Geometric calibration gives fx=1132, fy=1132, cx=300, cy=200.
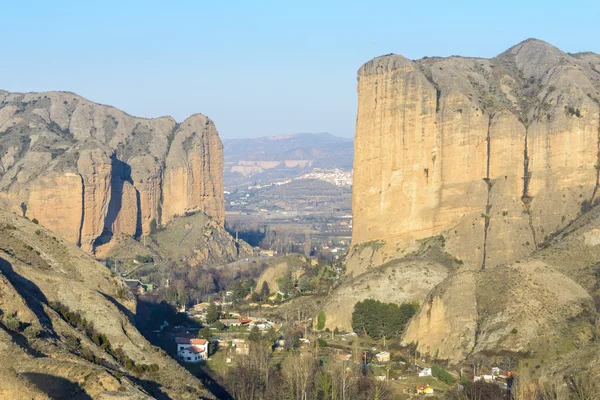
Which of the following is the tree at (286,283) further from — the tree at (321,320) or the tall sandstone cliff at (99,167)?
the tall sandstone cliff at (99,167)

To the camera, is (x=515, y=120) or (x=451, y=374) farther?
(x=515, y=120)

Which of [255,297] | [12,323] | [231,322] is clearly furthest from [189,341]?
[12,323]

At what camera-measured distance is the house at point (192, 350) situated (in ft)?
215

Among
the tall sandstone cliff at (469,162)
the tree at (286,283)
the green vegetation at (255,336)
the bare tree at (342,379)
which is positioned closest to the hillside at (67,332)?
the bare tree at (342,379)

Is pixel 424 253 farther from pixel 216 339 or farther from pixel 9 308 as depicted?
pixel 9 308

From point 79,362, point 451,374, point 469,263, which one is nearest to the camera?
point 79,362

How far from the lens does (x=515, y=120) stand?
82.2 m

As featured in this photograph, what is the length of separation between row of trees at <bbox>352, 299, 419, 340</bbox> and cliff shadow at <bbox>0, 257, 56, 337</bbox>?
27.1m

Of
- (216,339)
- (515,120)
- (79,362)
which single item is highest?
(515,120)

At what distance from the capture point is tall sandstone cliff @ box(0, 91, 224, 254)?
120 metres

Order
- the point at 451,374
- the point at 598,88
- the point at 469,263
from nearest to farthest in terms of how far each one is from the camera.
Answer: the point at 451,374
the point at 469,263
the point at 598,88

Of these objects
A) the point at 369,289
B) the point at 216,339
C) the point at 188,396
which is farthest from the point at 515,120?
the point at 188,396

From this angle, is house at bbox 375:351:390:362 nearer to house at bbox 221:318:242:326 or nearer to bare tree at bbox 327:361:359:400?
bare tree at bbox 327:361:359:400

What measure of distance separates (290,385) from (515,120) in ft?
113
